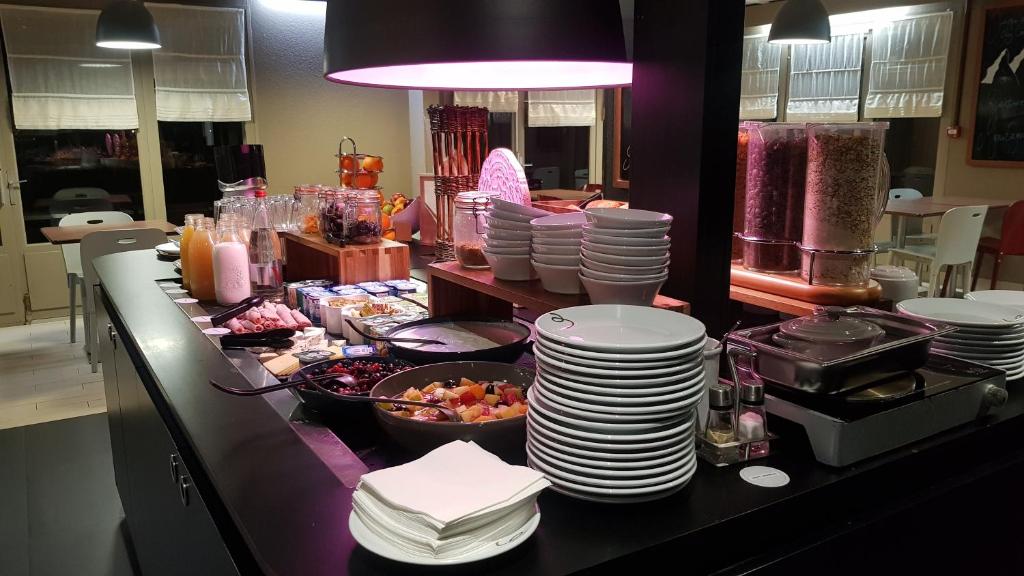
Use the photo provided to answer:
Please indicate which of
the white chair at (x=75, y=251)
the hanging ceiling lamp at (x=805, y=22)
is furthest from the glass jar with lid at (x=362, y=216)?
the hanging ceiling lamp at (x=805, y=22)

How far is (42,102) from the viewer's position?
5863 millimetres

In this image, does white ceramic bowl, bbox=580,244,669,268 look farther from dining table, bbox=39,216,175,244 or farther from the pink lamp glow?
dining table, bbox=39,216,175,244

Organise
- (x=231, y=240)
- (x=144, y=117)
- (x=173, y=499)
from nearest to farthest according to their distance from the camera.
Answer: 1. (x=173, y=499)
2. (x=231, y=240)
3. (x=144, y=117)

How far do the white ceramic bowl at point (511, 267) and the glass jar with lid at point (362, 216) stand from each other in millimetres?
837

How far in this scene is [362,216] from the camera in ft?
7.59

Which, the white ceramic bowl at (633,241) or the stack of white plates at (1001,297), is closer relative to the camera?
the white ceramic bowl at (633,241)

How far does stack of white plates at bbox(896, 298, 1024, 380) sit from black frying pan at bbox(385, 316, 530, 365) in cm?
77

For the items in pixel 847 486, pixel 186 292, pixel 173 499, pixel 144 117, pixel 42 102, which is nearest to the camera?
pixel 847 486

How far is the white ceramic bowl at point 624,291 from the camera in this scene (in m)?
1.30

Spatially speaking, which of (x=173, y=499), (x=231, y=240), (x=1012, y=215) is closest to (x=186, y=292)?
(x=231, y=240)

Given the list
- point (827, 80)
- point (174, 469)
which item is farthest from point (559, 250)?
point (827, 80)

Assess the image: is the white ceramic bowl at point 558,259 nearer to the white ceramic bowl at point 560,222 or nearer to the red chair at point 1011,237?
the white ceramic bowl at point 560,222

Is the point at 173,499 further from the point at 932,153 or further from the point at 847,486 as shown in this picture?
the point at 932,153

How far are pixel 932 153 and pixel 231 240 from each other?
6.20 metres
